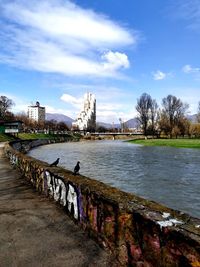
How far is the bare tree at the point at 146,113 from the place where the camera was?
13688 cm

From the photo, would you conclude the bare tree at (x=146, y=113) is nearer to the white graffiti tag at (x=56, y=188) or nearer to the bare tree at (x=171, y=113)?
the bare tree at (x=171, y=113)

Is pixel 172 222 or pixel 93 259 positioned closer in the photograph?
pixel 172 222

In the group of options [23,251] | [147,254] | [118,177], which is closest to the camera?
[147,254]

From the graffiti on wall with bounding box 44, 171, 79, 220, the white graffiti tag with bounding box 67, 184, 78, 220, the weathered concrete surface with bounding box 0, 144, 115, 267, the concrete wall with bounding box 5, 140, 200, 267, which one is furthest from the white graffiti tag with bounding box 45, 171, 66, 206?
the concrete wall with bounding box 5, 140, 200, 267

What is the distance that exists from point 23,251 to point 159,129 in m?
131

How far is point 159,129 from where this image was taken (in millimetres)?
135000

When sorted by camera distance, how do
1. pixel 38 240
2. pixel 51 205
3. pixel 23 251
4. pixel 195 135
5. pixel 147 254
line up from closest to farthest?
pixel 147 254 < pixel 23 251 < pixel 38 240 < pixel 51 205 < pixel 195 135

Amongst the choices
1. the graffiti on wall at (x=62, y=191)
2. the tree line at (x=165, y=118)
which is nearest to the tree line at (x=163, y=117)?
the tree line at (x=165, y=118)

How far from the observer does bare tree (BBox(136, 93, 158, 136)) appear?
136875 millimetres

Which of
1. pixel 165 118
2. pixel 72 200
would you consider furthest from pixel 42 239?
pixel 165 118

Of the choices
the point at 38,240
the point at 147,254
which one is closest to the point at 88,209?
the point at 38,240

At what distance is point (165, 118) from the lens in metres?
130

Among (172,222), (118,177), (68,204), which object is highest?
(172,222)

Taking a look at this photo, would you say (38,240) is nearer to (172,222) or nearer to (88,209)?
(88,209)
